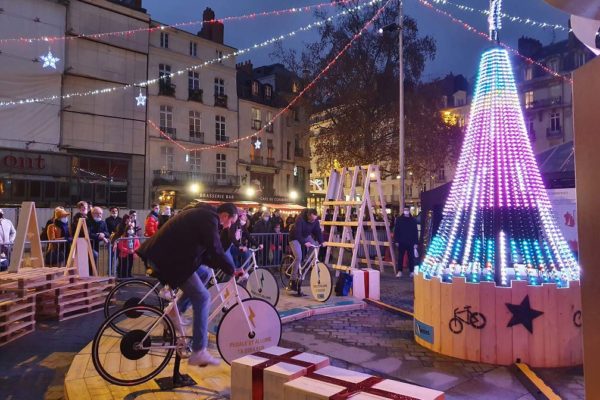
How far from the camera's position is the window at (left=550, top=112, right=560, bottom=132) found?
45.2 m

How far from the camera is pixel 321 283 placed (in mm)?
9148

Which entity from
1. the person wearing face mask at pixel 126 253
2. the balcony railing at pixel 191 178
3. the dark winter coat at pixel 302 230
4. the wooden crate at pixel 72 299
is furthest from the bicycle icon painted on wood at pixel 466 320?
the balcony railing at pixel 191 178

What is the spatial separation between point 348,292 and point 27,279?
5866 millimetres

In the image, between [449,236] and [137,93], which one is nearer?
[449,236]

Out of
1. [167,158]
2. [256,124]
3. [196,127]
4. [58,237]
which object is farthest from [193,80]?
[58,237]

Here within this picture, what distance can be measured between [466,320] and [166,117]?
33110mm

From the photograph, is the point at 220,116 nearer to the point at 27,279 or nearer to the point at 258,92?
the point at 258,92

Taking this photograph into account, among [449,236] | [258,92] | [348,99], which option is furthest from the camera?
[258,92]

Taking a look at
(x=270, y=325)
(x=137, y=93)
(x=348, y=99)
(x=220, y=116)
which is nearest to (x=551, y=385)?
(x=270, y=325)

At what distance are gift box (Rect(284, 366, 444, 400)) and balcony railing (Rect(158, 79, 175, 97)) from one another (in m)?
34.8

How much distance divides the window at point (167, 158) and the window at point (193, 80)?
5693mm

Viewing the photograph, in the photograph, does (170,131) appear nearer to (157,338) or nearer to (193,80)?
(193,80)

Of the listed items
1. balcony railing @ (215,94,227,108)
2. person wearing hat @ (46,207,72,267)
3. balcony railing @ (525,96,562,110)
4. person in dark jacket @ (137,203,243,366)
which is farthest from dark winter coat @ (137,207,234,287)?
balcony railing @ (525,96,562,110)

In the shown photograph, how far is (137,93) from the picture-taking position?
3331cm
